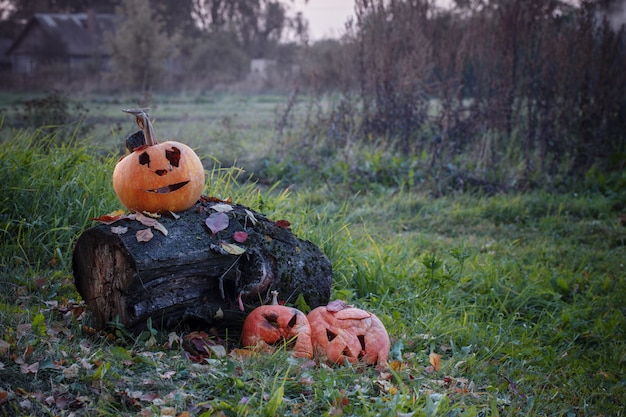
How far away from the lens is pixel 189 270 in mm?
3086

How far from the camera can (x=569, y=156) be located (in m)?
8.80

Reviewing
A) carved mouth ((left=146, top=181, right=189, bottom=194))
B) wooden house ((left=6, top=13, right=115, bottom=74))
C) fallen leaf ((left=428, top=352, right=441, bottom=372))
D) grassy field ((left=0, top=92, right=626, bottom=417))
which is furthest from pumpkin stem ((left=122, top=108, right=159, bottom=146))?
wooden house ((left=6, top=13, right=115, bottom=74))

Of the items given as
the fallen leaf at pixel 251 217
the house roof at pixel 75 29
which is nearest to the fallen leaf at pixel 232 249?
the fallen leaf at pixel 251 217

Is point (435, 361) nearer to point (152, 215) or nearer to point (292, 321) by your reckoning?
point (292, 321)

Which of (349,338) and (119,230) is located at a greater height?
(119,230)

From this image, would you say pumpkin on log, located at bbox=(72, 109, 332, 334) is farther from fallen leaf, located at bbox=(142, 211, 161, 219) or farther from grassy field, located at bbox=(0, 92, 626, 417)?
grassy field, located at bbox=(0, 92, 626, 417)

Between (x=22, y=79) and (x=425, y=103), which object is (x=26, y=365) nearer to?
(x=425, y=103)

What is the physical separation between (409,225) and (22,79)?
16.8m

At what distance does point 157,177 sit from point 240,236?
577 mm

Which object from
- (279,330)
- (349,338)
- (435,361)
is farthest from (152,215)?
(435,361)

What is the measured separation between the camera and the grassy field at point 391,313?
260 cm

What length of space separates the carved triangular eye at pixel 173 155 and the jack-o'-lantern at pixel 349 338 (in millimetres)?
1198

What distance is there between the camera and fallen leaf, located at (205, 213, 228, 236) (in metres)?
3.23

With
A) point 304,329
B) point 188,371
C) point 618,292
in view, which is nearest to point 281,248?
point 304,329
